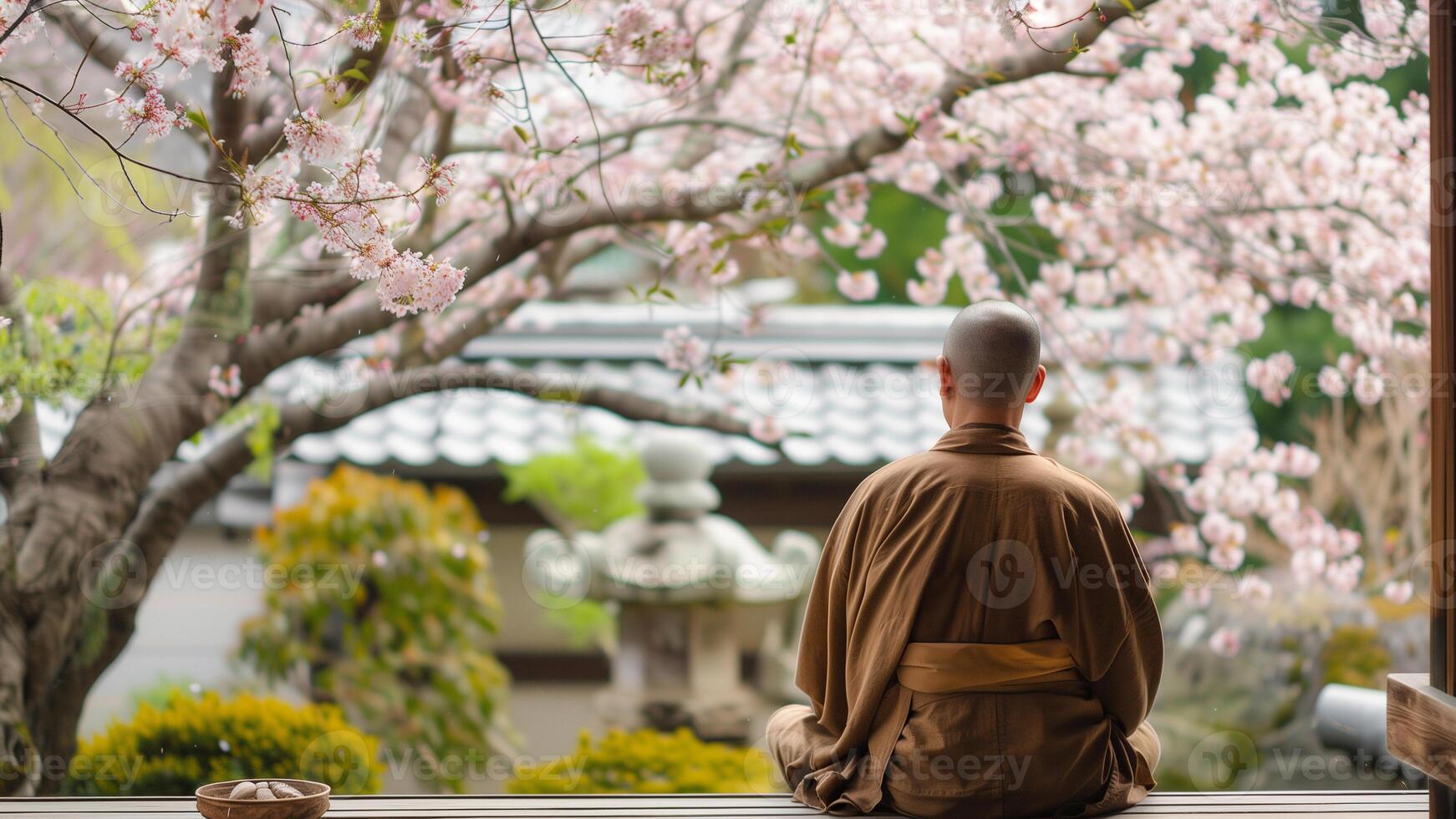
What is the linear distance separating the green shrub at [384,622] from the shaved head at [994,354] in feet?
9.91

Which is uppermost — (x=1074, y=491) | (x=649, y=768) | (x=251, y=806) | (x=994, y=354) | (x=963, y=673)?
(x=994, y=354)

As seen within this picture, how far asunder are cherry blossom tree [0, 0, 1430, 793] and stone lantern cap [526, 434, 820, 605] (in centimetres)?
54

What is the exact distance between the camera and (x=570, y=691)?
537cm

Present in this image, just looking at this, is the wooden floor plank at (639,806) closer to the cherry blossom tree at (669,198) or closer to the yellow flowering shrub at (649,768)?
the cherry blossom tree at (669,198)

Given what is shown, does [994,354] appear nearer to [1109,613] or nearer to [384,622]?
[1109,613]

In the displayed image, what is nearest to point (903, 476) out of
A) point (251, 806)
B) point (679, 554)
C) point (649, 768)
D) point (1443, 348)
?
point (1443, 348)

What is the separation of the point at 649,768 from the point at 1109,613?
2.32 m

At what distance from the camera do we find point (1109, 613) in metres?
2.03

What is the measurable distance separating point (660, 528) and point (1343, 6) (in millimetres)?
3036

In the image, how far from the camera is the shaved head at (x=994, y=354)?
6.72 feet

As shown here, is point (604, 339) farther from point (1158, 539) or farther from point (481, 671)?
point (1158, 539)

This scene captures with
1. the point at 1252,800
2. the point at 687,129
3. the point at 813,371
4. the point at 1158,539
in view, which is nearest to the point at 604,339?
the point at 813,371

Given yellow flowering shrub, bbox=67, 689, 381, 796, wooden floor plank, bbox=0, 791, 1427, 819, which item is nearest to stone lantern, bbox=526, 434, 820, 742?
yellow flowering shrub, bbox=67, 689, 381, 796

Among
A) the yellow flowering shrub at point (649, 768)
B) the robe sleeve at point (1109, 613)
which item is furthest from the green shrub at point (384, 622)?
the robe sleeve at point (1109, 613)
